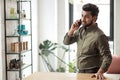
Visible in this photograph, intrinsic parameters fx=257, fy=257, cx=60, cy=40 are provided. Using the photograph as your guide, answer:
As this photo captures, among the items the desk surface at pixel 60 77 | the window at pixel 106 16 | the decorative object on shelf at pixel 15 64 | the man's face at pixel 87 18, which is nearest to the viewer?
the desk surface at pixel 60 77

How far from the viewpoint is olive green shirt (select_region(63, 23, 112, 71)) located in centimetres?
231

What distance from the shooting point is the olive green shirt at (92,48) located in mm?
2311

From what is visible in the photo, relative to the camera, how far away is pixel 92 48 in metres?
2.40

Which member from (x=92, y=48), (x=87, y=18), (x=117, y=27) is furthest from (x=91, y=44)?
(x=117, y=27)

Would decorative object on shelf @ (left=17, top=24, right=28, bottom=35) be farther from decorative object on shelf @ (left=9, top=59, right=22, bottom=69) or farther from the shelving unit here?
decorative object on shelf @ (left=9, top=59, right=22, bottom=69)

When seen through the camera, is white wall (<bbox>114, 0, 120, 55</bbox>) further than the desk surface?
Yes

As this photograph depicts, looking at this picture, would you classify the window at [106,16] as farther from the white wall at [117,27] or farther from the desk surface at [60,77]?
the desk surface at [60,77]

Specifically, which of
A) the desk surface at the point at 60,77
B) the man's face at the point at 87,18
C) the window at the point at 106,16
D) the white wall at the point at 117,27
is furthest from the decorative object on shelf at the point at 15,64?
the man's face at the point at 87,18

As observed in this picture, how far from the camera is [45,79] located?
2.26 meters

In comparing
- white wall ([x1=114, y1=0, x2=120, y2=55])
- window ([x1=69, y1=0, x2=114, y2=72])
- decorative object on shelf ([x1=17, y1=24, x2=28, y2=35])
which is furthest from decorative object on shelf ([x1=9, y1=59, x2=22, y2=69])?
white wall ([x1=114, y1=0, x2=120, y2=55])

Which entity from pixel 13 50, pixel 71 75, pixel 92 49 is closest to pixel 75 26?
pixel 92 49

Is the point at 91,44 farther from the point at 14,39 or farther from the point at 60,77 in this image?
the point at 14,39

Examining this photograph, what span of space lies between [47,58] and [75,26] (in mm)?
3188

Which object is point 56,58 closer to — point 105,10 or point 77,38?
point 105,10
